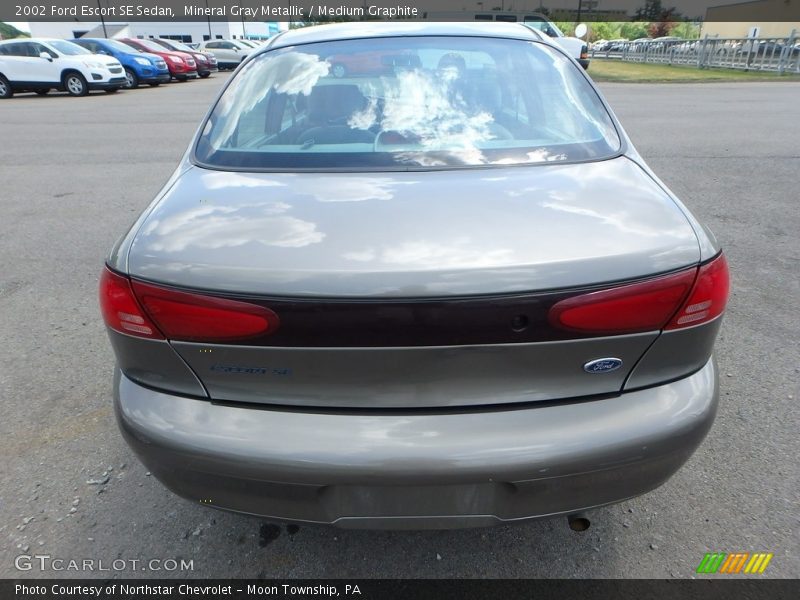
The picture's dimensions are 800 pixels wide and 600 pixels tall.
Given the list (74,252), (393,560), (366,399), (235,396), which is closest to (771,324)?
(393,560)

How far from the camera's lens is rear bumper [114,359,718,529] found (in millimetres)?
1414

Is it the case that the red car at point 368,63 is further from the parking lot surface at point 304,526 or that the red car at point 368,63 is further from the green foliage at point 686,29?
the green foliage at point 686,29

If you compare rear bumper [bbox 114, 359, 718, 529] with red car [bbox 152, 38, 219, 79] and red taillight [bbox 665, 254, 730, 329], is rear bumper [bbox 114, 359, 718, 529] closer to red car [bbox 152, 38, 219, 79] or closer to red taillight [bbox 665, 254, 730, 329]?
red taillight [bbox 665, 254, 730, 329]

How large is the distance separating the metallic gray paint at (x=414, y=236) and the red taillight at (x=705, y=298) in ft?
0.21

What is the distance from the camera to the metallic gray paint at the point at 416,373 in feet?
4.60

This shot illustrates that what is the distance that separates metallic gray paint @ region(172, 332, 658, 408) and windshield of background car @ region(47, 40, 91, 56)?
19.0m

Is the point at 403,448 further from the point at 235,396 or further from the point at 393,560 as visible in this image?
the point at 393,560

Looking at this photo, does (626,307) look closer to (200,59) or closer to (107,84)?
(107,84)

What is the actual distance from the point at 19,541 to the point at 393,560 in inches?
53.3

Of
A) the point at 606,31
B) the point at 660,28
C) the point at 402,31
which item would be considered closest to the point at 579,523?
the point at 402,31

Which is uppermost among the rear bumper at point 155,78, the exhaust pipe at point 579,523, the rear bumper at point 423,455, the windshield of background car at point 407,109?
the windshield of background car at point 407,109

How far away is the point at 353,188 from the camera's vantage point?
170cm

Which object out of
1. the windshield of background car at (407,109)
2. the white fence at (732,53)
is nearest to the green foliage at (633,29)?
the white fence at (732,53)

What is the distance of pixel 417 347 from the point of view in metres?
1.38
